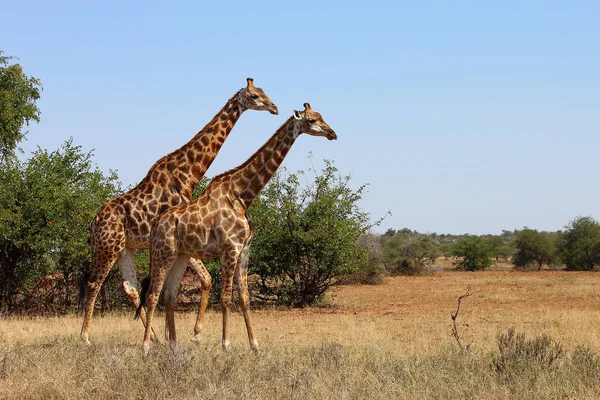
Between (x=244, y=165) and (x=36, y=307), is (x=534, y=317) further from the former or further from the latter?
(x=36, y=307)

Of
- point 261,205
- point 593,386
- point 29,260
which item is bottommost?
point 593,386

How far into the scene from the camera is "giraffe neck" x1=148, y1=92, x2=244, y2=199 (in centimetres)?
1151

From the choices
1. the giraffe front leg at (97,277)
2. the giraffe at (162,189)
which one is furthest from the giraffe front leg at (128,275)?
the giraffe front leg at (97,277)

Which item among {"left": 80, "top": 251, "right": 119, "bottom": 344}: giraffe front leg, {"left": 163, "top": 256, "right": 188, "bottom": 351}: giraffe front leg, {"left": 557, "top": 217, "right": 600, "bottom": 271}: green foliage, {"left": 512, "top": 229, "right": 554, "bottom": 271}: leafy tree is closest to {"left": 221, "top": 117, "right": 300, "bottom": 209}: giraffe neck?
{"left": 163, "top": 256, "right": 188, "bottom": 351}: giraffe front leg

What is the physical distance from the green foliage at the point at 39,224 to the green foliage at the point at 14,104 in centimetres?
459

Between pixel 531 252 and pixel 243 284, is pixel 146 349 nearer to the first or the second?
pixel 243 284

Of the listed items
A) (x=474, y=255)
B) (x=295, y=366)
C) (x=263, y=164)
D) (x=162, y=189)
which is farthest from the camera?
(x=474, y=255)

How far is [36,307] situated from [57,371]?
1109cm

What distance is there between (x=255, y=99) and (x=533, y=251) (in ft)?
160

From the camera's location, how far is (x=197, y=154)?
1151 cm

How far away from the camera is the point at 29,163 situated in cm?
1869

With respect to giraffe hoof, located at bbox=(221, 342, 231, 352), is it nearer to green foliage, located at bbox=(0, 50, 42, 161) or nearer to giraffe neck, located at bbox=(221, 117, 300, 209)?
giraffe neck, located at bbox=(221, 117, 300, 209)

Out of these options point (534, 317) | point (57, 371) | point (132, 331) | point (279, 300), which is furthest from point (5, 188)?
point (534, 317)

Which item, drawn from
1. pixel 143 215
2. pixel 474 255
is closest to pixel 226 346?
pixel 143 215
